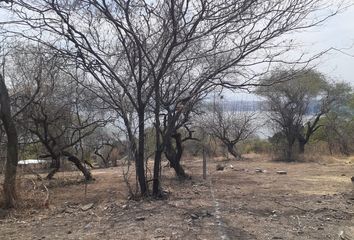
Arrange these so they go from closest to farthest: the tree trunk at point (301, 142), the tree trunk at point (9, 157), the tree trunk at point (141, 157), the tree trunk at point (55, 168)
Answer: the tree trunk at point (9, 157), the tree trunk at point (141, 157), the tree trunk at point (55, 168), the tree trunk at point (301, 142)

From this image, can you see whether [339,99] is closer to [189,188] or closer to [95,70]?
[189,188]

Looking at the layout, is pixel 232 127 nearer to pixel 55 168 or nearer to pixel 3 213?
pixel 55 168

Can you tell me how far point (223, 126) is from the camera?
3234 cm

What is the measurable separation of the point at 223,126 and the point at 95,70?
22.8 m

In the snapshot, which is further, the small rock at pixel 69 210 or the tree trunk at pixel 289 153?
the tree trunk at pixel 289 153

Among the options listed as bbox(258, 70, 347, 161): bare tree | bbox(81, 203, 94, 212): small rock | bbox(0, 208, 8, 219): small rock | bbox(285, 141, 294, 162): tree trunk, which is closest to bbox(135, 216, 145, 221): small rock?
bbox(81, 203, 94, 212): small rock

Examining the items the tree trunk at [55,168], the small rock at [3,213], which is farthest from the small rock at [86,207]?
the tree trunk at [55,168]

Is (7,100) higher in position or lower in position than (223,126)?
lower

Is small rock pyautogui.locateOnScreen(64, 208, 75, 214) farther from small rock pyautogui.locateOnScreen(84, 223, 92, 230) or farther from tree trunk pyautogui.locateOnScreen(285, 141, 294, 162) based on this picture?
tree trunk pyautogui.locateOnScreen(285, 141, 294, 162)

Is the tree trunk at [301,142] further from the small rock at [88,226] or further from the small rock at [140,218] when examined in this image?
the small rock at [88,226]

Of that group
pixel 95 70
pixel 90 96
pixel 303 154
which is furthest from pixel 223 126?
pixel 95 70

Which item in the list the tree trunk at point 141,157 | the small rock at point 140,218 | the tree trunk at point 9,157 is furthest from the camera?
the tree trunk at point 141,157

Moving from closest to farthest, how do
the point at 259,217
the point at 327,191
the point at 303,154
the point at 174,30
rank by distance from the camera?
1. the point at 259,217
2. the point at 174,30
3. the point at 327,191
4. the point at 303,154

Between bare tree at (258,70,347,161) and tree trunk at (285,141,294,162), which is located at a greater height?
bare tree at (258,70,347,161)
